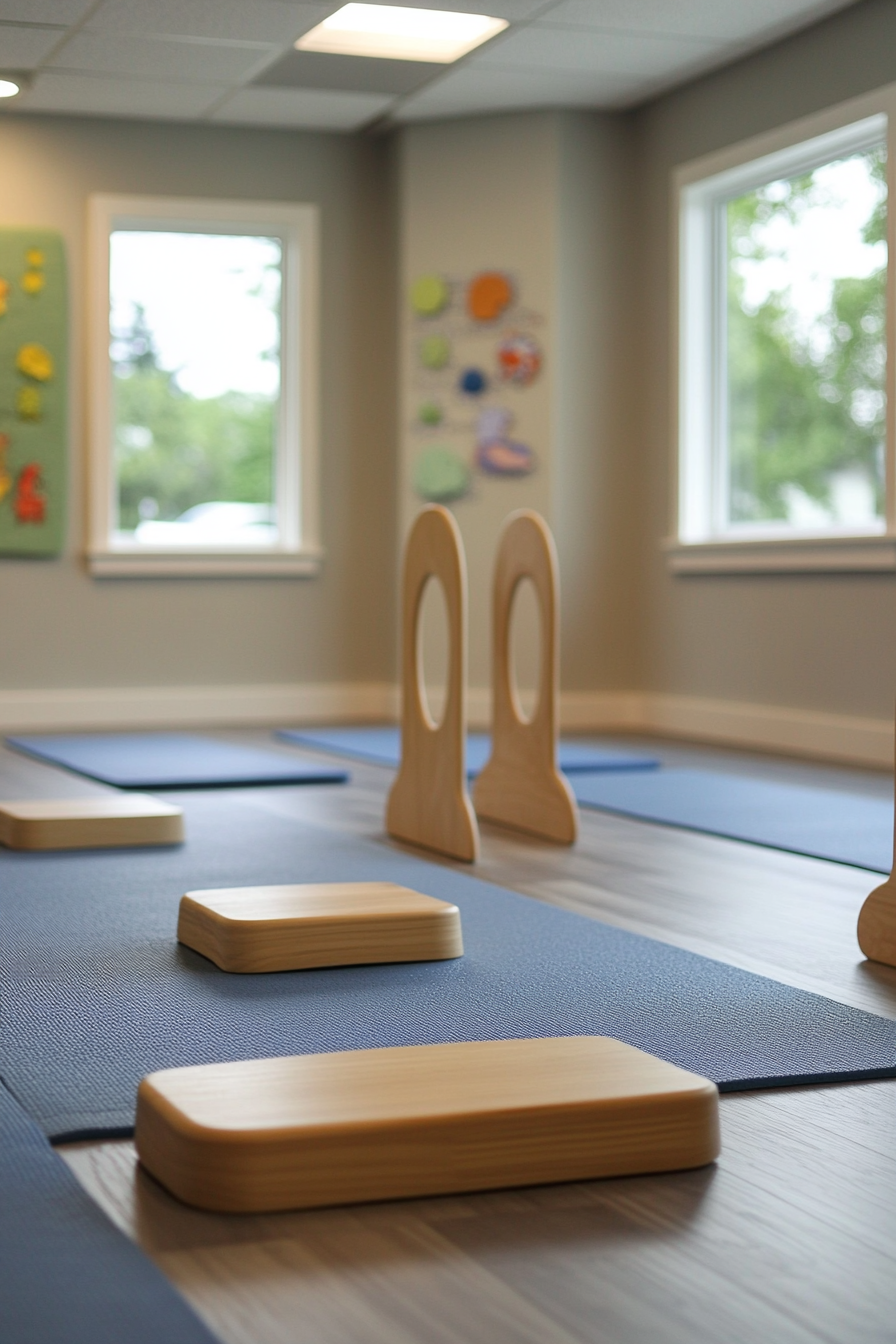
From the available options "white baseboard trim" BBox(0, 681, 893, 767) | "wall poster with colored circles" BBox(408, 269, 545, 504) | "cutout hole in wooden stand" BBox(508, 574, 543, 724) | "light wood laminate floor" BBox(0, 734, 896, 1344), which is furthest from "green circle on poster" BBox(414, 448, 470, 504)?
"light wood laminate floor" BBox(0, 734, 896, 1344)

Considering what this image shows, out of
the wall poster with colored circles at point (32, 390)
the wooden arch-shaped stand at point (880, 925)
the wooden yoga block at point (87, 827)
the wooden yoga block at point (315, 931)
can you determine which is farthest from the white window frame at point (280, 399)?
the wooden arch-shaped stand at point (880, 925)

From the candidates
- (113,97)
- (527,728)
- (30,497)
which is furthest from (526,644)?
(527,728)

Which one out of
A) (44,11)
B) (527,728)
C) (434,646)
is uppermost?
(44,11)

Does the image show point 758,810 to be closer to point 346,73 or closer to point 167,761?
point 167,761

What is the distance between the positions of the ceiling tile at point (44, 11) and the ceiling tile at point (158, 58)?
18 centimetres

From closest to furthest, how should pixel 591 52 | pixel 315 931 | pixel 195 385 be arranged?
pixel 315 931 → pixel 591 52 → pixel 195 385

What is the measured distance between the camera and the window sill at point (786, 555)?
4832mm

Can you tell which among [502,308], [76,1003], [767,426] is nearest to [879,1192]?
[76,1003]

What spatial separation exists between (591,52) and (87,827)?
3338mm

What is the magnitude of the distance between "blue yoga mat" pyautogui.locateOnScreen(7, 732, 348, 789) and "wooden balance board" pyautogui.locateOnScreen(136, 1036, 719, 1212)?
111 inches

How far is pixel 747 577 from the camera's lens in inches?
217

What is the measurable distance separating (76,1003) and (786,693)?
371 centimetres

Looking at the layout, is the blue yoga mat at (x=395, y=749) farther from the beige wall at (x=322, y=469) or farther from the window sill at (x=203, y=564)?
the window sill at (x=203, y=564)

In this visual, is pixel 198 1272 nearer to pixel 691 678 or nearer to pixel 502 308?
pixel 691 678
